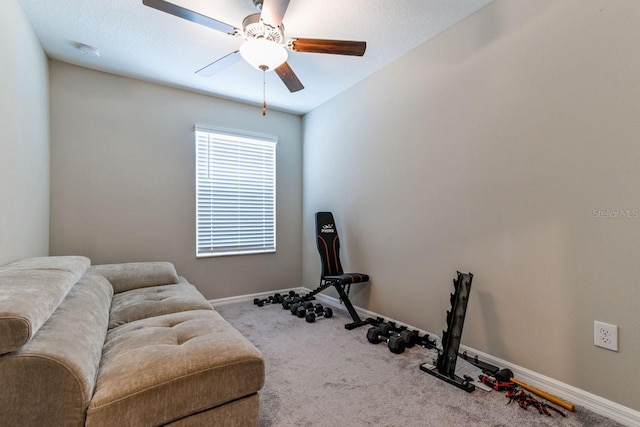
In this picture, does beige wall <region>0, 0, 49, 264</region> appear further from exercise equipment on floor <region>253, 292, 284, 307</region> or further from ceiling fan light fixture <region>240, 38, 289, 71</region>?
exercise equipment on floor <region>253, 292, 284, 307</region>

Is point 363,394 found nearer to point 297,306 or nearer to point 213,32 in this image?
point 297,306

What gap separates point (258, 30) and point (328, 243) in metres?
2.28

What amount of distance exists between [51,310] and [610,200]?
2791mm

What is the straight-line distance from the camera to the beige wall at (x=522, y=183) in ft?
5.42

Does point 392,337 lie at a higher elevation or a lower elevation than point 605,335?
lower

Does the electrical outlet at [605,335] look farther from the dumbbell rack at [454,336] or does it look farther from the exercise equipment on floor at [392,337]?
the exercise equipment on floor at [392,337]

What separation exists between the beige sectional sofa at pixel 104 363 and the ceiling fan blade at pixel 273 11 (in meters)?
1.83

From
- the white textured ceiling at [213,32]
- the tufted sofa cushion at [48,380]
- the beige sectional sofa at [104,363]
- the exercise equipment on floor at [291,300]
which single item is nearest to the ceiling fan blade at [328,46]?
the white textured ceiling at [213,32]

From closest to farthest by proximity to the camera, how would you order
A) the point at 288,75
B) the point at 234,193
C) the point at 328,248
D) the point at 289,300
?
the point at 288,75 → the point at 328,248 → the point at 289,300 → the point at 234,193

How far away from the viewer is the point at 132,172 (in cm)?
332

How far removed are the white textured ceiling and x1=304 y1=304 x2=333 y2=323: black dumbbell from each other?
8.31 ft

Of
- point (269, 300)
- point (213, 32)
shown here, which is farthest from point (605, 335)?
point (213, 32)

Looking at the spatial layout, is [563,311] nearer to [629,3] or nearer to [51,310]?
[629,3]

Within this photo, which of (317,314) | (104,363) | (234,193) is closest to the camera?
(104,363)
